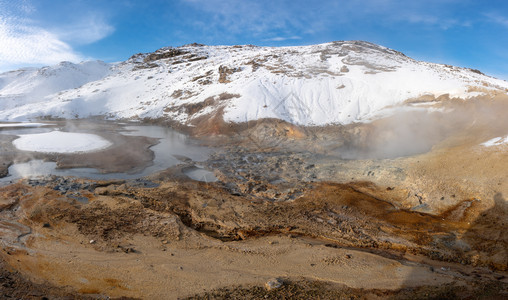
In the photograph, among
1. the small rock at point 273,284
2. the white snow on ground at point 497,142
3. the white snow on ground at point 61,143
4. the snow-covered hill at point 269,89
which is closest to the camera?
the small rock at point 273,284

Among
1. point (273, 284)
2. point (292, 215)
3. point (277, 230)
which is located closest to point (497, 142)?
point (292, 215)

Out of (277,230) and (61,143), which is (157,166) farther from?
(277,230)

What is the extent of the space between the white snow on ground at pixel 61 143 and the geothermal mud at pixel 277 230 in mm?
6484

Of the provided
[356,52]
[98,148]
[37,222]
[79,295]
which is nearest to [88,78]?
[98,148]

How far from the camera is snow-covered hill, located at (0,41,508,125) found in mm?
25031

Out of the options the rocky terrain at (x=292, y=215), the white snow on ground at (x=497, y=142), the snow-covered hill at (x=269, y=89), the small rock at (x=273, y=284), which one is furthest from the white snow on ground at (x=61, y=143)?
the white snow on ground at (x=497, y=142)

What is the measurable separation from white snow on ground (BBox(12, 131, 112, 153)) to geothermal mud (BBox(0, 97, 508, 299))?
6.48 metres

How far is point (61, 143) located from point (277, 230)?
18.0 metres

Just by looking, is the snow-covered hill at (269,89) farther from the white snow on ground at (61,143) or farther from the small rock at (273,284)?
the small rock at (273,284)

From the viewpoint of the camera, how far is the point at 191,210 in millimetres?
10305

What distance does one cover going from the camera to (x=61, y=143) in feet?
63.9

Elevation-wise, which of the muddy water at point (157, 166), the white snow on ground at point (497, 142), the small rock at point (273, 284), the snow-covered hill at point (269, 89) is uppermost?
the snow-covered hill at point (269, 89)

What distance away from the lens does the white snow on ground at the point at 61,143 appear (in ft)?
59.5

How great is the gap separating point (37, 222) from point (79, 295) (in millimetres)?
4673
